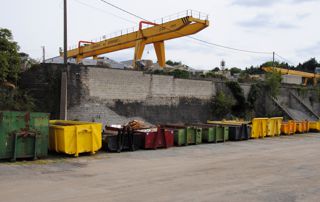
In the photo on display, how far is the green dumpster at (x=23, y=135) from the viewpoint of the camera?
11.6 metres

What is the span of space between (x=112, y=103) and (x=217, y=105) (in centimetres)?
984

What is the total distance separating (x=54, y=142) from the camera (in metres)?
13.4

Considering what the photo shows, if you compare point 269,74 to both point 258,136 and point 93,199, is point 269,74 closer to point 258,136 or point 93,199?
point 258,136

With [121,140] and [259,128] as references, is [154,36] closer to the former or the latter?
[259,128]

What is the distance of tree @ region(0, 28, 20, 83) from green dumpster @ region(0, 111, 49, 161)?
6.61 meters

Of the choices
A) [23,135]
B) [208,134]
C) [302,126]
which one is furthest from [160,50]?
[23,135]

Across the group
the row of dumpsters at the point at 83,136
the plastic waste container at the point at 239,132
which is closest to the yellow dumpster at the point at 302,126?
the row of dumpsters at the point at 83,136

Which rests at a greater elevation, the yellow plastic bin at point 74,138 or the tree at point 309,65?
the tree at point 309,65

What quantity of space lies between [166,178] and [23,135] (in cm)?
525

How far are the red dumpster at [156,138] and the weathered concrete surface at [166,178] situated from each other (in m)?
1.00

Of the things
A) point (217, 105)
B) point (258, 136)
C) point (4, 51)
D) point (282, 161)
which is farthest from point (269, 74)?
point (4, 51)

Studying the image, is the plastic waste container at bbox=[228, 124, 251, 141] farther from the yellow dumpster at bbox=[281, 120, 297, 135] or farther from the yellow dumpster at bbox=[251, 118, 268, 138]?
the yellow dumpster at bbox=[281, 120, 297, 135]

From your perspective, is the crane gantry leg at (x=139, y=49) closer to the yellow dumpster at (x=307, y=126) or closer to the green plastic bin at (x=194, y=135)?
the yellow dumpster at (x=307, y=126)

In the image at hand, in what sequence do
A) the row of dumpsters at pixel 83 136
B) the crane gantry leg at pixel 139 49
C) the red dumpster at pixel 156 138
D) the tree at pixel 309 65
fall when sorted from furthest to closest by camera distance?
the tree at pixel 309 65 < the crane gantry leg at pixel 139 49 < the red dumpster at pixel 156 138 < the row of dumpsters at pixel 83 136
